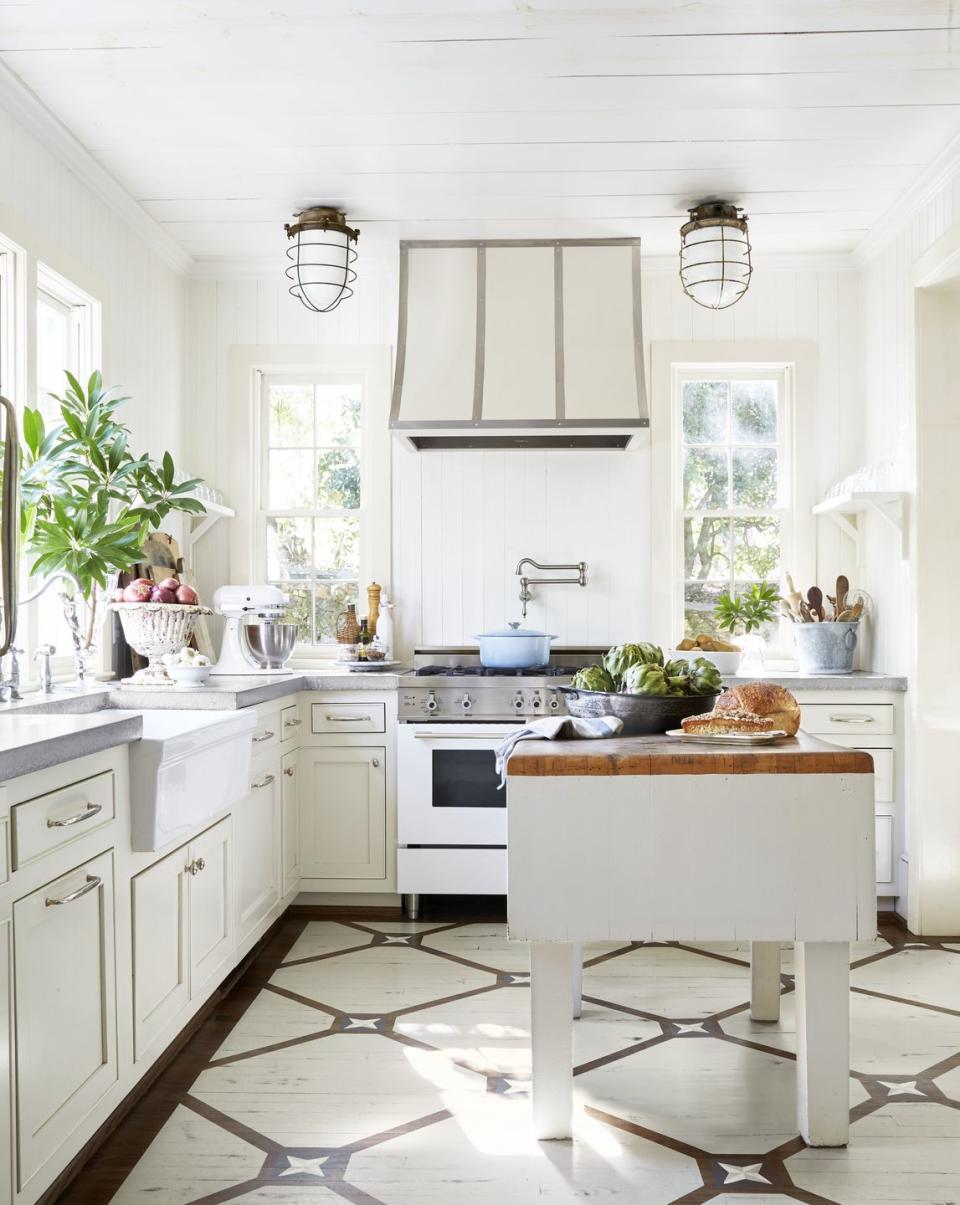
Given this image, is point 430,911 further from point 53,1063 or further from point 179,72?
point 179,72

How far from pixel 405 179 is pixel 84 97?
1103 mm

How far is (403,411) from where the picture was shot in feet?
13.6

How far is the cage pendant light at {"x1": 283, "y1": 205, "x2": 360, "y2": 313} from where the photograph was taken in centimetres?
398

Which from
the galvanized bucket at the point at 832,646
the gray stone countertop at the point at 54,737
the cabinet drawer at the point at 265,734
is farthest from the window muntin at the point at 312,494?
the gray stone countertop at the point at 54,737

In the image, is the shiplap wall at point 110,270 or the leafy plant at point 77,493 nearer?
the leafy plant at point 77,493

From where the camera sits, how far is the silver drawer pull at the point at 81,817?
191cm

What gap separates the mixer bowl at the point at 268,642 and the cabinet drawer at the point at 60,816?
1.88 m

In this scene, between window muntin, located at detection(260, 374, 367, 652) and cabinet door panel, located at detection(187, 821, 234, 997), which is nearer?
cabinet door panel, located at detection(187, 821, 234, 997)

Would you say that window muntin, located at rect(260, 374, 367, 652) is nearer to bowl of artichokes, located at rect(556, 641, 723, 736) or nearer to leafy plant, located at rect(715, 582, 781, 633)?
leafy plant, located at rect(715, 582, 781, 633)

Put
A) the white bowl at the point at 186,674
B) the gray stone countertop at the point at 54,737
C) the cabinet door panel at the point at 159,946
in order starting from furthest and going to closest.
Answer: the white bowl at the point at 186,674
the cabinet door panel at the point at 159,946
the gray stone countertop at the point at 54,737

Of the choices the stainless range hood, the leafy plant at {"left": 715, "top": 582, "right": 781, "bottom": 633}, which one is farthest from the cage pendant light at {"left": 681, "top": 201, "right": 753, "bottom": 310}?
the leafy plant at {"left": 715, "top": 582, "right": 781, "bottom": 633}

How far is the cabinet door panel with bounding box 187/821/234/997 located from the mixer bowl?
3.64 ft

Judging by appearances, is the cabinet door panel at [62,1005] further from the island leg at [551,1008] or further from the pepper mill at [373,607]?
the pepper mill at [373,607]

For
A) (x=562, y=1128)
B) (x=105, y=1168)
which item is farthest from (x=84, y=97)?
(x=562, y=1128)
